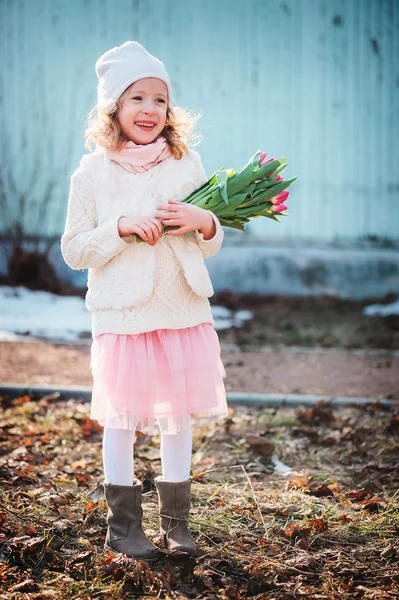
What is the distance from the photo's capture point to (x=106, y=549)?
2744 mm

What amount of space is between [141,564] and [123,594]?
12 centimetres

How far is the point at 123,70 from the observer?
9.12ft

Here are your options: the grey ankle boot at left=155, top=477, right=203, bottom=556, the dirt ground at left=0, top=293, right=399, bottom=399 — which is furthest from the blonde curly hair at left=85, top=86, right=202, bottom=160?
the dirt ground at left=0, top=293, right=399, bottom=399

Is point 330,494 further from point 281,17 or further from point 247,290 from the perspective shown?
point 281,17

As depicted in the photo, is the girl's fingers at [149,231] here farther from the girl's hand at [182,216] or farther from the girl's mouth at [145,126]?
the girl's mouth at [145,126]

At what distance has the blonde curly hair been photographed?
283 centimetres

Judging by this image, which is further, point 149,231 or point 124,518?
point 124,518

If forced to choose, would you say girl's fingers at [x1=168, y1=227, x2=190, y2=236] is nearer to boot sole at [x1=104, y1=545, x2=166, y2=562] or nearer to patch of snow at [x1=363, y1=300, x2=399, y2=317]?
boot sole at [x1=104, y1=545, x2=166, y2=562]

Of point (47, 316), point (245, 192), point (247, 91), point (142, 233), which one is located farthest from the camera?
point (247, 91)

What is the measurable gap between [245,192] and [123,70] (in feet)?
2.08

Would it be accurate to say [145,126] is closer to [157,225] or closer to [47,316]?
[157,225]

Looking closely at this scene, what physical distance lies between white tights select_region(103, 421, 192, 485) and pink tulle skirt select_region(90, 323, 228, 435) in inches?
2.7

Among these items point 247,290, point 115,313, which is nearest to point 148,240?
point 115,313

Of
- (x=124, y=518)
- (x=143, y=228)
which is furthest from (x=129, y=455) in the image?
(x=143, y=228)
